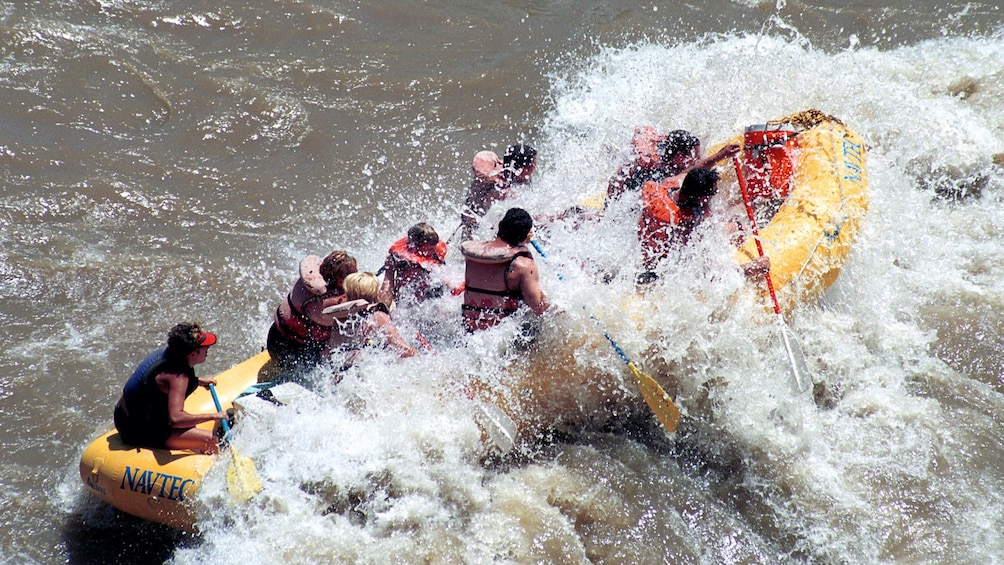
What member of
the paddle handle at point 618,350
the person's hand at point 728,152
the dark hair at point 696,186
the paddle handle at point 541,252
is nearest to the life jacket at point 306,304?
the paddle handle at point 541,252

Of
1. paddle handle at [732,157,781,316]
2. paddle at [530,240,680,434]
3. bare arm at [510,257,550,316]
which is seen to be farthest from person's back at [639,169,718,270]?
bare arm at [510,257,550,316]

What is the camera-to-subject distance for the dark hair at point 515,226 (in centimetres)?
415

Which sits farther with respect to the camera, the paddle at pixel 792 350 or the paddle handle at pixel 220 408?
the paddle at pixel 792 350

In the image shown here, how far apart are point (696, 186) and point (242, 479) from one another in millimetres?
3249

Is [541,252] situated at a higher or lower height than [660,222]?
lower

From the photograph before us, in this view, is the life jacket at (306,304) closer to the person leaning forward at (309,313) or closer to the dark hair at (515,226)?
the person leaning forward at (309,313)

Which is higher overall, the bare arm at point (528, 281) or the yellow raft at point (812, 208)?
the yellow raft at point (812, 208)

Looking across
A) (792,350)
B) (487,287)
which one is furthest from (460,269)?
(792,350)

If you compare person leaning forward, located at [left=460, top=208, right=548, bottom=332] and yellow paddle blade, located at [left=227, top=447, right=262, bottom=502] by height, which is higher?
person leaning forward, located at [left=460, top=208, right=548, bottom=332]

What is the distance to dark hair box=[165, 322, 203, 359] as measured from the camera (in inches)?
147

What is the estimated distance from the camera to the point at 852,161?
18.1 ft

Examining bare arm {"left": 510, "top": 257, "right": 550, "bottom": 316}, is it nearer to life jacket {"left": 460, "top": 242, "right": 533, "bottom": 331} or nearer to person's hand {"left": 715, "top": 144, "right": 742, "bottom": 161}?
life jacket {"left": 460, "top": 242, "right": 533, "bottom": 331}

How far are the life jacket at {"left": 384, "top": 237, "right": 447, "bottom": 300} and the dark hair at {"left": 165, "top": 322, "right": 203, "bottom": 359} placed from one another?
1409 mm

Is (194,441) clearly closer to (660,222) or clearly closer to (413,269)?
(413,269)
